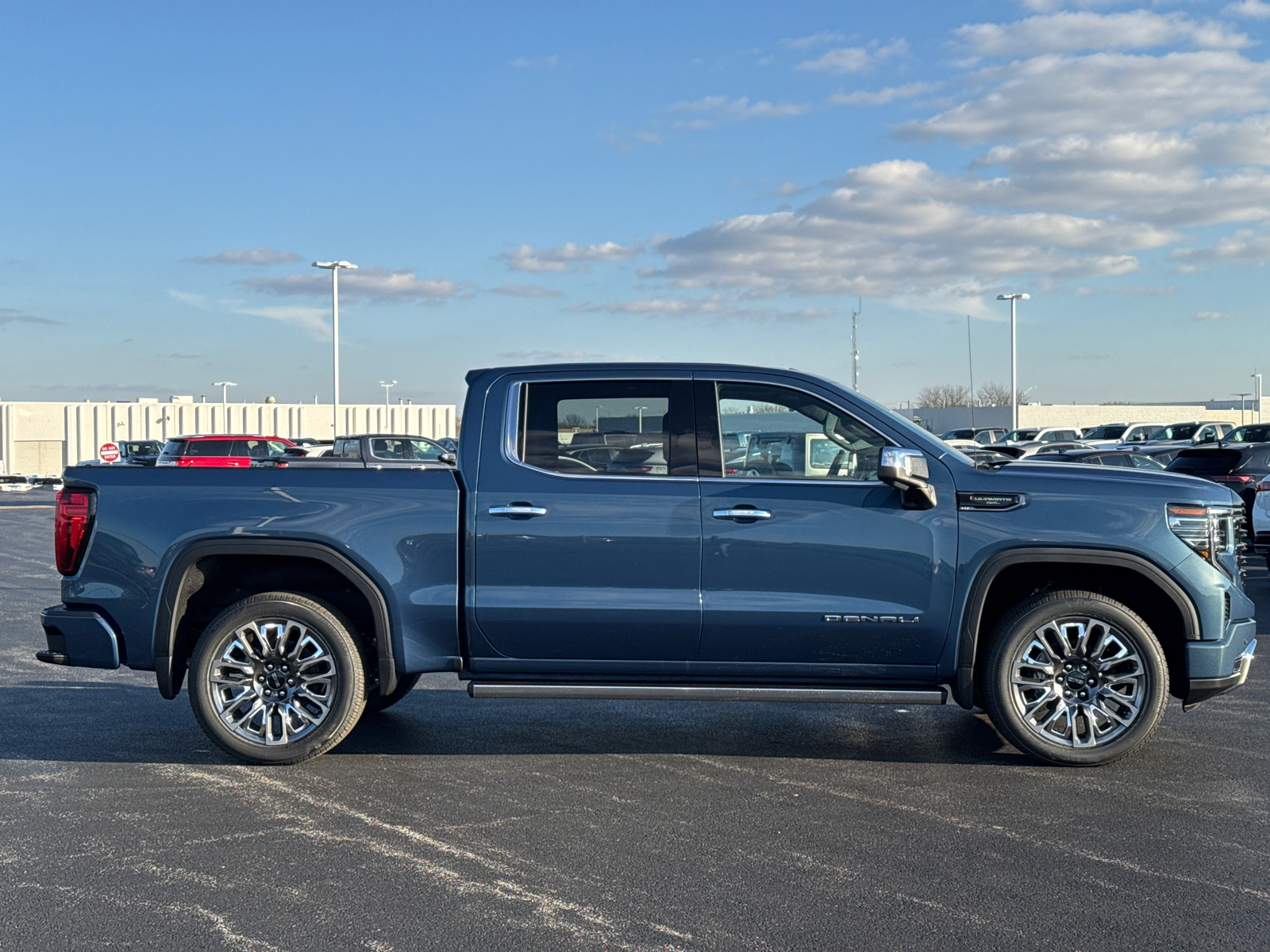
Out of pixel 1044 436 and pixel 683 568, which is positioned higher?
pixel 1044 436

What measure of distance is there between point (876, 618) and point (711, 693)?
2.83 ft

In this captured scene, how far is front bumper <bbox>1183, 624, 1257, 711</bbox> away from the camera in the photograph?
5730 millimetres

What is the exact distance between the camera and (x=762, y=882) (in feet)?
14.1

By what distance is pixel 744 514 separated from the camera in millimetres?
5688

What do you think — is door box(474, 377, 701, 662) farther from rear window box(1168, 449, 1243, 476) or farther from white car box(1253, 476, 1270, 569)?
rear window box(1168, 449, 1243, 476)

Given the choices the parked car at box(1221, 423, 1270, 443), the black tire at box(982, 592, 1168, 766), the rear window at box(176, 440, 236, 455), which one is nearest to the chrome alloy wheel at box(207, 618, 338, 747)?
the black tire at box(982, 592, 1168, 766)

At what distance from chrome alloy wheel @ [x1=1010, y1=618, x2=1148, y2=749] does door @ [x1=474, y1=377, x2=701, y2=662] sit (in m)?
1.65

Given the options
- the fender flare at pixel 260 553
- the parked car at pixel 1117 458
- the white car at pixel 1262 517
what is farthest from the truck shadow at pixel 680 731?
the parked car at pixel 1117 458

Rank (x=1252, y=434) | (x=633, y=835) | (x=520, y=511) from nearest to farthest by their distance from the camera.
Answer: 1. (x=633, y=835)
2. (x=520, y=511)
3. (x=1252, y=434)

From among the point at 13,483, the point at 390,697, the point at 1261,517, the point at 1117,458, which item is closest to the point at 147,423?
the point at 13,483

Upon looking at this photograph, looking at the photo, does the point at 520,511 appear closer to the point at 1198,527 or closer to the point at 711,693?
the point at 711,693

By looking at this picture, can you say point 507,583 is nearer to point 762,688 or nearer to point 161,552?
point 762,688

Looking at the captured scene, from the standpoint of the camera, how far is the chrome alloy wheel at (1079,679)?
5.75 meters

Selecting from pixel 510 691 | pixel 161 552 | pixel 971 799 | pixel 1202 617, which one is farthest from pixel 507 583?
Result: pixel 1202 617
